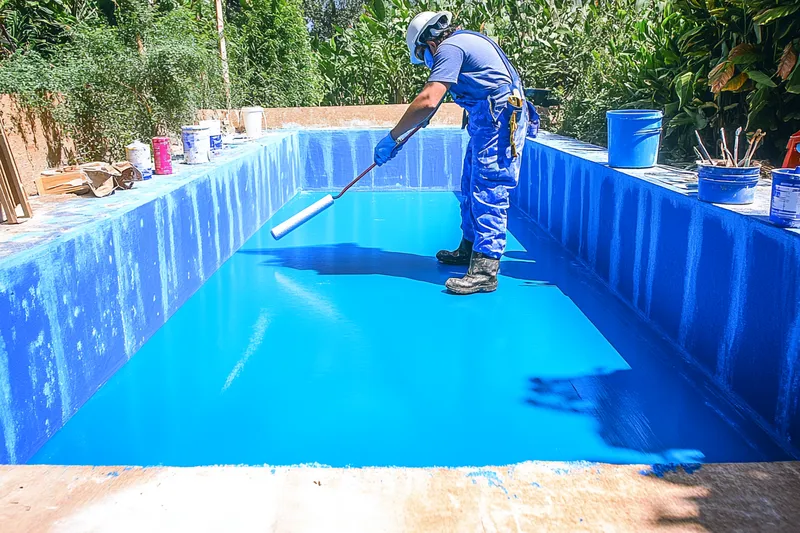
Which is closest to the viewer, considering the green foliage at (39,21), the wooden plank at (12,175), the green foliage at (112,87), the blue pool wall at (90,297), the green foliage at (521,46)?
the blue pool wall at (90,297)

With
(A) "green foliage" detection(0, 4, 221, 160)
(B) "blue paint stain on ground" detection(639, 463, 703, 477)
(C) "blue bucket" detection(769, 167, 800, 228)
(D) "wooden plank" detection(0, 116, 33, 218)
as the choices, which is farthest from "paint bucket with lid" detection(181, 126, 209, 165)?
(B) "blue paint stain on ground" detection(639, 463, 703, 477)

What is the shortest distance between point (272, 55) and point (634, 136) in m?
6.32

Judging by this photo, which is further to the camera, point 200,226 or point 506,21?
point 506,21

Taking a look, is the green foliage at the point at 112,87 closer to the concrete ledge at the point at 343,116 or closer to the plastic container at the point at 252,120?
the plastic container at the point at 252,120

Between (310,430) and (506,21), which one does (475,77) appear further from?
(506,21)

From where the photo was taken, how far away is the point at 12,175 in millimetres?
2938

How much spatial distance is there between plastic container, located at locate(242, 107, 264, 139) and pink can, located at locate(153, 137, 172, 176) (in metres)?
2.70

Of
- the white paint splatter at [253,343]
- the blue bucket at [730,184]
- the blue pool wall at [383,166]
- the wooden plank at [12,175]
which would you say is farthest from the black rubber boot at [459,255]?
the blue pool wall at [383,166]

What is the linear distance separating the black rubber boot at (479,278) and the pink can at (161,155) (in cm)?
202

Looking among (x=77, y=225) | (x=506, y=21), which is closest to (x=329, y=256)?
(x=77, y=225)

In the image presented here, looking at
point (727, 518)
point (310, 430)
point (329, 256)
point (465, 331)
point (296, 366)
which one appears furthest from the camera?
point (329, 256)

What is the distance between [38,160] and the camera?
17.9ft

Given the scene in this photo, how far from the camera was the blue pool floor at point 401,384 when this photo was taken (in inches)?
95.7

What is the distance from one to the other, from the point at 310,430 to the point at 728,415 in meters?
1.61
